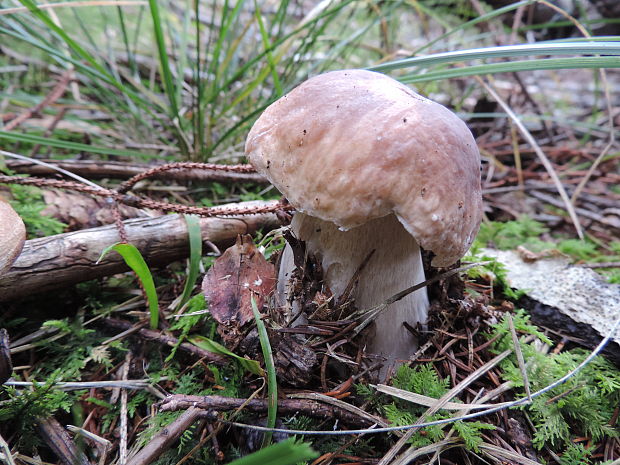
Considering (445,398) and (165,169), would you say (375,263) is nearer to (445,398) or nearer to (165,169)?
(445,398)

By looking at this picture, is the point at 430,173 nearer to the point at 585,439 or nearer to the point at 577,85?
the point at 585,439

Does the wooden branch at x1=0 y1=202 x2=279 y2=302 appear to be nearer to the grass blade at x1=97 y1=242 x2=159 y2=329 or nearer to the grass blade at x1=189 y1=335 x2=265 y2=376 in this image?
the grass blade at x1=97 y1=242 x2=159 y2=329

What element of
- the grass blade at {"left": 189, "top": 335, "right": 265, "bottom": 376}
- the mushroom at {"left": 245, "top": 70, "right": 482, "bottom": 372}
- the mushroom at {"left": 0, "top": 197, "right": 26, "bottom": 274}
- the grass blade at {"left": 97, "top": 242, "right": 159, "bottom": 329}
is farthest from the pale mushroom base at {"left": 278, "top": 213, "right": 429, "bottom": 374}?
the mushroom at {"left": 0, "top": 197, "right": 26, "bottom": 274}

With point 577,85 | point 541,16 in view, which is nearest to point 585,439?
point 541,16

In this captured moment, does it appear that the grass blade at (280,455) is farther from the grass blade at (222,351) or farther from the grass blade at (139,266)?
the grass blade at (139,266)

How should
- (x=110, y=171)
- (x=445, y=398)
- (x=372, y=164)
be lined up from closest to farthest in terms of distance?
1. (x=372, y=164)
2. (x=445, y=398)
3. (x=110, y=171)

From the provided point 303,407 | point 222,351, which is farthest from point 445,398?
point 222,351
